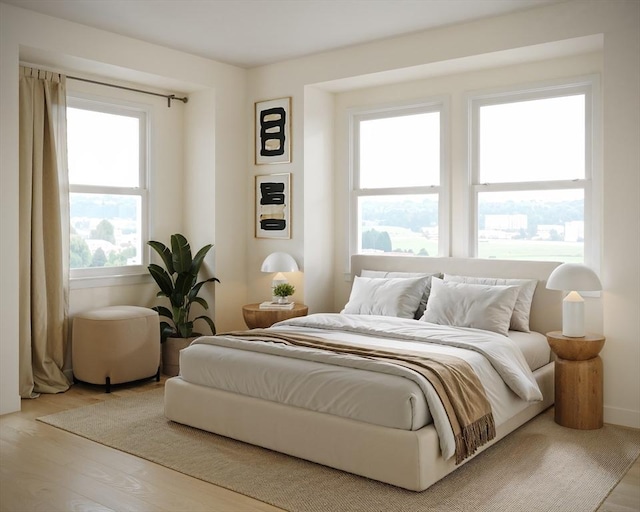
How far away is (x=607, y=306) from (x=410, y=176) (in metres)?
2.12

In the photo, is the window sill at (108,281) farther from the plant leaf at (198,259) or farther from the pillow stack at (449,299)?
the pillow stack at (449,299)

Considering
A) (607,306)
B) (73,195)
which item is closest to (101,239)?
(73,195)

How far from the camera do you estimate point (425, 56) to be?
5031 mm

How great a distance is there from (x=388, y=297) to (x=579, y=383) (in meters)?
1.54

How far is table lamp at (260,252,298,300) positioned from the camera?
5.62 metres

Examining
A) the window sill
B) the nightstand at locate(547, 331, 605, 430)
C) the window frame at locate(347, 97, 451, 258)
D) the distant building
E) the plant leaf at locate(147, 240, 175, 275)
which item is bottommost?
the nightstand at locate(547, 331, 605, 430)

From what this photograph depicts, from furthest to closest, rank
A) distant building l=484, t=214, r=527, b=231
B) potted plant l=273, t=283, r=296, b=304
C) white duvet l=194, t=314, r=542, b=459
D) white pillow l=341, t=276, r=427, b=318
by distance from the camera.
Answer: potted plant l=273, t=283, r=296, b=304 → distant building l=484, t=214, r=527, b=231 → white pillow l=341, t=276, r=427, b=318 → white duvet l=194, t=314, r=542, b=459

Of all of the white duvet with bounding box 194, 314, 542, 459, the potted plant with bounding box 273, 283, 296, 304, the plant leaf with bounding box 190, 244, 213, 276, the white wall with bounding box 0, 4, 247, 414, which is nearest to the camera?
the white duvet with bounding box 194, 314, 542, 459

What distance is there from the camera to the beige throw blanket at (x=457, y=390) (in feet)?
10.7

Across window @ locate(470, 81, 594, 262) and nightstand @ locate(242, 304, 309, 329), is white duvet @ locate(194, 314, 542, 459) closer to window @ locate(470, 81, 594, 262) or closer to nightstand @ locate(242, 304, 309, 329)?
nightstand @ locate(242, 304, 309, 329)

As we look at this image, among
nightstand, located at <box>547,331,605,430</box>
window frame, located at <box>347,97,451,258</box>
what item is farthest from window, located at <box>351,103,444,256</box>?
nightstand, located at <box>547,331,605,430</box>

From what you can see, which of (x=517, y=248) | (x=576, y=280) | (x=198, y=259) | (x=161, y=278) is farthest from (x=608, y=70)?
(x=161, y=278)

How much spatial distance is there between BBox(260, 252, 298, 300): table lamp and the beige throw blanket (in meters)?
1.90

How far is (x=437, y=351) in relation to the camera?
381 centimetres
